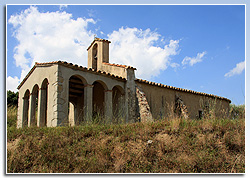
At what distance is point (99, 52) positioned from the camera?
48.1 ft

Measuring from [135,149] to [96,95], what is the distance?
26.7 feet

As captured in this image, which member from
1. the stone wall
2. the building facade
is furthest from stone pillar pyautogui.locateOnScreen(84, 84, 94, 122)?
the stone wall

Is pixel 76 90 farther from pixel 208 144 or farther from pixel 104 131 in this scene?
pixel 208 144

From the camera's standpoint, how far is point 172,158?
230 inches

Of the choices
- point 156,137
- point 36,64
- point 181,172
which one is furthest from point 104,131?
point 36,64

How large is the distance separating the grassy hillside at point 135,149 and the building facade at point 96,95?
154 cm

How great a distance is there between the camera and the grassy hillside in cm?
556

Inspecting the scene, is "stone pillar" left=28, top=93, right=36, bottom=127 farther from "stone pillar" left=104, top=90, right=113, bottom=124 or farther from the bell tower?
the bell tower

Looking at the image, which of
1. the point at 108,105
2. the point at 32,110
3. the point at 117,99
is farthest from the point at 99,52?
the point at 32,110

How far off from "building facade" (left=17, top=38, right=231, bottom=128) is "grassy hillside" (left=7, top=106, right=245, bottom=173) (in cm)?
154

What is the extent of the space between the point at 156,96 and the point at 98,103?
344 centimetres

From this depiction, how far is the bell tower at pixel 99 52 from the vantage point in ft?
47.7

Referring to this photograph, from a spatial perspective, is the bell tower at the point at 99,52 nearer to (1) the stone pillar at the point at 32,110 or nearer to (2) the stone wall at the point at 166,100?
(2) the stone wall at the point at 166,100

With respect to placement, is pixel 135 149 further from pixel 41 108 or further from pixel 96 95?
pixel 96 95
